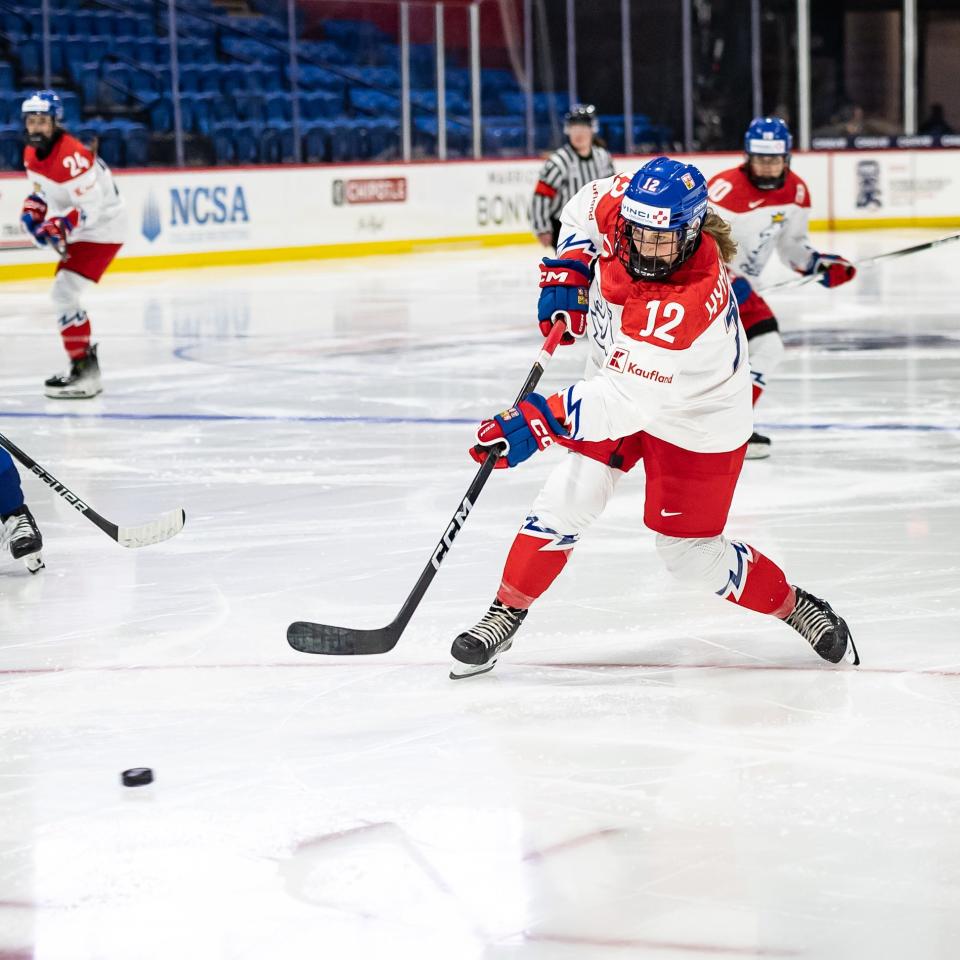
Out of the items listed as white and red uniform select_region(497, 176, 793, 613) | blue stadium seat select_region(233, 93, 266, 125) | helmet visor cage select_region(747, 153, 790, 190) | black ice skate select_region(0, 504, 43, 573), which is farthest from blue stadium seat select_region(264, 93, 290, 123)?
white and red uniform select_region(497, 176, 793, 613)

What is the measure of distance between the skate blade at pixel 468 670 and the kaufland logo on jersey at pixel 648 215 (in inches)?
36.6

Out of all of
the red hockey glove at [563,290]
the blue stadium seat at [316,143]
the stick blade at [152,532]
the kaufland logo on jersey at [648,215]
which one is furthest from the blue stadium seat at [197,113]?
the kaufland logo on jersey at [648,215]

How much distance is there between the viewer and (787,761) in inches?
114

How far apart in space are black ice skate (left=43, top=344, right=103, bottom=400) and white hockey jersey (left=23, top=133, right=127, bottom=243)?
21.9 inches

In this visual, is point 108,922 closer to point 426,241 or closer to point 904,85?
point 426,241

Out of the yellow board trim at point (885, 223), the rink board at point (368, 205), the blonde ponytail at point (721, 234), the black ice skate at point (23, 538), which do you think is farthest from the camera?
the yellow board trim at point (885, 223)

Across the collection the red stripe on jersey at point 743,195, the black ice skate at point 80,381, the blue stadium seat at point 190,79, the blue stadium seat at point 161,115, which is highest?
the blue stadium seat at point 190,79

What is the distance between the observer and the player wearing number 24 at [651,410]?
2969mm

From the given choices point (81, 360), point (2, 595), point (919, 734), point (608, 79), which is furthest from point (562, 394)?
point (608, 79)

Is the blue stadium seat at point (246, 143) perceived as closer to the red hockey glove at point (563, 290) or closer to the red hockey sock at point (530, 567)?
the red hockey glove at point (563, 290)

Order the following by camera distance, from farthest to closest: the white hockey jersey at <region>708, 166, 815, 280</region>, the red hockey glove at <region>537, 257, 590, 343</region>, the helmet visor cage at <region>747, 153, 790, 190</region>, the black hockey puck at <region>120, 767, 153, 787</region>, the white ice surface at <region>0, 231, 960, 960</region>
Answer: the white hockey jersey at <region>708, 166, 815, 280</region> → the helmet visor cage at <region>747, 153, 790, 190</region> → the red hockey glove at <region>537, 257, 590, 343</region> → the black hockey puck at <region>120, 767, 153, 787</region> → the white ice surface at <region>0, 231, 960, 960</region>

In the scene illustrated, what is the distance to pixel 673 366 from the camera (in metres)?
2.96

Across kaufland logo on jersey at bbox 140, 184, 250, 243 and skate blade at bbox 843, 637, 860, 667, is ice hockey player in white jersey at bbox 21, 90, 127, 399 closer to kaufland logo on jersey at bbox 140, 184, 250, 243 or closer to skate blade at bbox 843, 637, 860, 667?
skate blade at bbox 843, 637, 860, 667

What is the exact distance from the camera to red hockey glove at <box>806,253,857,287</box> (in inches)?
234
